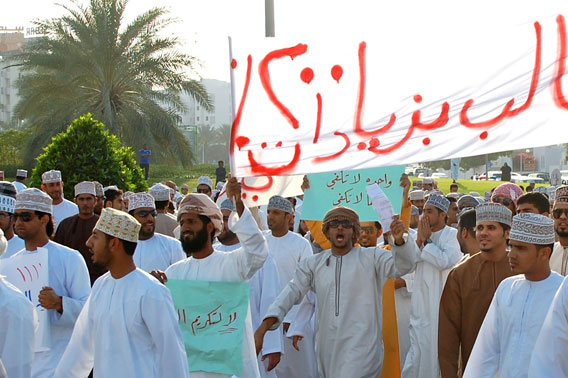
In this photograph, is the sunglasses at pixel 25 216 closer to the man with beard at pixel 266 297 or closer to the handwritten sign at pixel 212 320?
the handwritten sign at pixel 212 320

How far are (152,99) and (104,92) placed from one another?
64.0 inches

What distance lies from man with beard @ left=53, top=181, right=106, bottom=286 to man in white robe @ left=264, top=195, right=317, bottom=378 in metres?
1.60

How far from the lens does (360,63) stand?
532cm

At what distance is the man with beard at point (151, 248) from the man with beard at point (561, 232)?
282 cm

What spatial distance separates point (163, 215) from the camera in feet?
30.0

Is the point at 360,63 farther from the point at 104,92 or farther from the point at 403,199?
the point at 104,92

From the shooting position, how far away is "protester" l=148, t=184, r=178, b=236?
8.98 m

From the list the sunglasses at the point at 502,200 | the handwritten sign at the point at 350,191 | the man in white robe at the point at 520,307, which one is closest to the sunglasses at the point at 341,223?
the handwritten sign at the point at 350,191

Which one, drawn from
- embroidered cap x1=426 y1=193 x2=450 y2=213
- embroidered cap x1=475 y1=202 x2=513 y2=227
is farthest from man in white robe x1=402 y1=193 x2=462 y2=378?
embroidered cap x1=475 y1=202 x2=513 y2=227

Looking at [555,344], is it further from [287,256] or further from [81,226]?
[81,226]

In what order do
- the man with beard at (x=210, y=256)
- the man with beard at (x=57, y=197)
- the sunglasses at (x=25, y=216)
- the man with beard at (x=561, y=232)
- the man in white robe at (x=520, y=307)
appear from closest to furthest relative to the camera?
the man in white robe at (x=520, y=307) → the man with beard at (x=210, y=256) → the sunglasses at (x=25, y=216) → the man with beard at (x=561, y=232) → the man with beard at (x=57, y=197)

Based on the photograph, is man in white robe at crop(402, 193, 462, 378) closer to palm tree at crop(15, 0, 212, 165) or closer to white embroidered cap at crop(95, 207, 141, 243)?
white embroidered cap at crop(95, 207, 141, 243)

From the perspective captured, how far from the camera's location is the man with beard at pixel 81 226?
25.9ft

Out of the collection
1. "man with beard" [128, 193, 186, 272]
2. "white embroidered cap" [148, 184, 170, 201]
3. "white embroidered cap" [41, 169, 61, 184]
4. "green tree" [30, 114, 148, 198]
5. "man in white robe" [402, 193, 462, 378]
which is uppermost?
"green tree" [30, 114, 148, 198]
